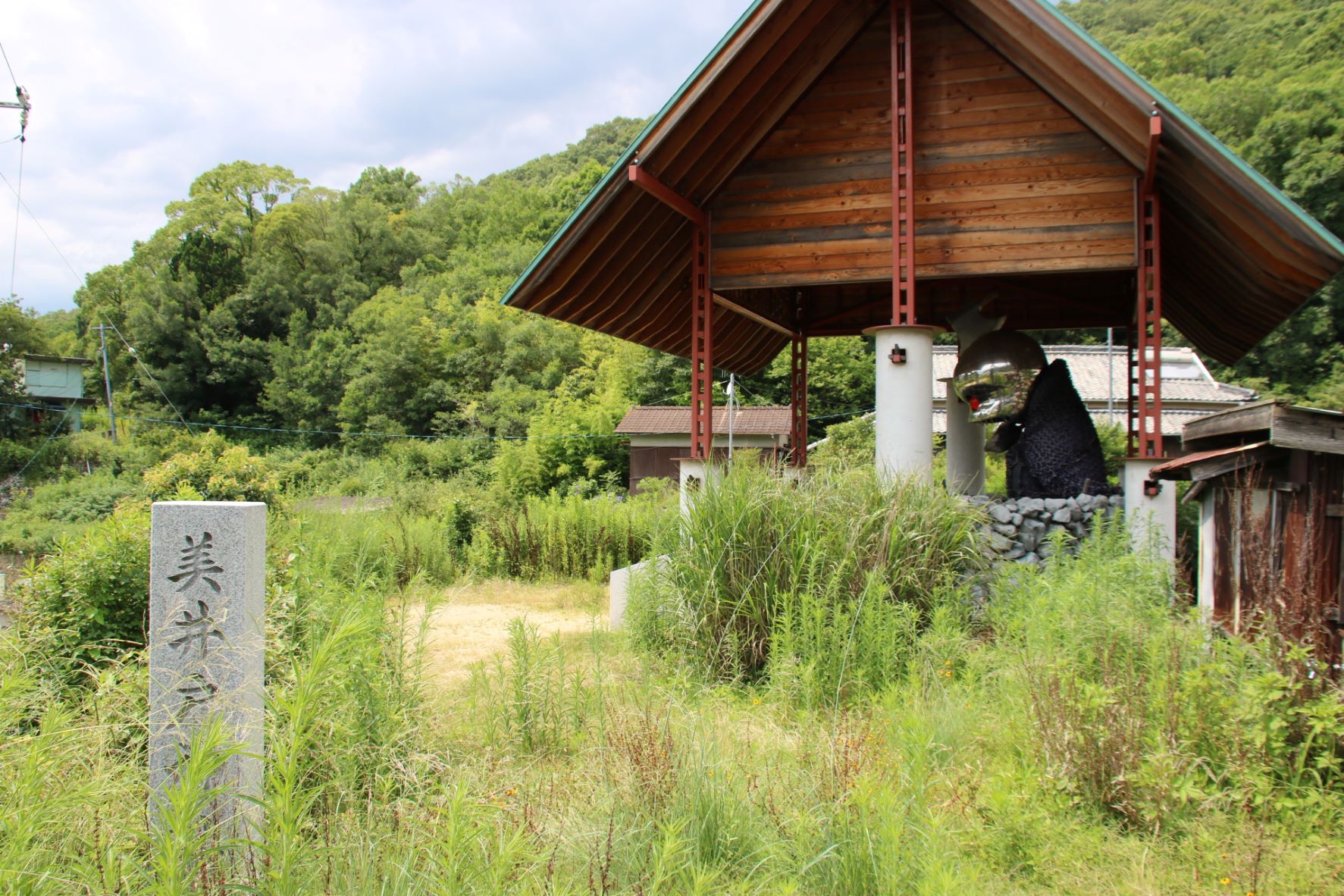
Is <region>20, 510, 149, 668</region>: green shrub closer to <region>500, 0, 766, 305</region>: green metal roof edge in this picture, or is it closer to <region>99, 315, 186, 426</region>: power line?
<region>500, 0, 766, 305</region>: green metal roof edge

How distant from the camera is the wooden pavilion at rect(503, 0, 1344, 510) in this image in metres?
7.66

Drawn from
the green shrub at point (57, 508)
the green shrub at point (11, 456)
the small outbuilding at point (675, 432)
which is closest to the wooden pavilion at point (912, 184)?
the small outbuilding at point (675, 432)

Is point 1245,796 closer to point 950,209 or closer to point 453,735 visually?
point 453,735

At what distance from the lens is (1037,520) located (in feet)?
26.7

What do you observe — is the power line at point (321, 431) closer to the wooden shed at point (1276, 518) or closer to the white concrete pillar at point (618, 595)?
the white concrete pillar at point (618, 595)

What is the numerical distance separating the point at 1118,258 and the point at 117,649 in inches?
335

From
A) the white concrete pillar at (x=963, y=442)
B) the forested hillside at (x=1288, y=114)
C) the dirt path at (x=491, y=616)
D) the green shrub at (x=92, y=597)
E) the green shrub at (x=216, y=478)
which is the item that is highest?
the forested hillside at (x=1288, y=114)

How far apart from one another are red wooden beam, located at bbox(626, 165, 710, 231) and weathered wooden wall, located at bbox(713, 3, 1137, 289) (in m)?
0.24

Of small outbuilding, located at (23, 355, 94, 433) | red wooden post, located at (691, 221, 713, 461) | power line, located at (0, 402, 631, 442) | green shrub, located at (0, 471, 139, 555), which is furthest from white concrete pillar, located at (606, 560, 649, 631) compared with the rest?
small outbuilding, located at (23, 355, 94, 433)

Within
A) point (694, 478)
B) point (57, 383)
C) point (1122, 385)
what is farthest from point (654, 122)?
point (57, 383)

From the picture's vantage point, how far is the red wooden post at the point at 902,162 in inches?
324

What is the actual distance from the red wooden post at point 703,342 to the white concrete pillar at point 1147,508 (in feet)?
12.7

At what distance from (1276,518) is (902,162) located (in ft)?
15.1

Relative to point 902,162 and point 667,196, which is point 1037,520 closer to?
point 902,162
